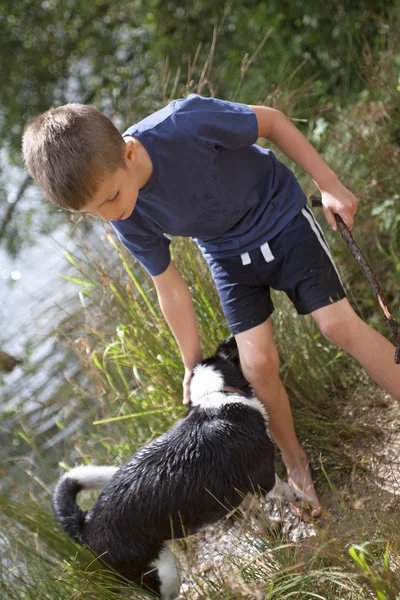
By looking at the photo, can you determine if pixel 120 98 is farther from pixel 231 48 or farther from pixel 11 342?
pixel 11 342

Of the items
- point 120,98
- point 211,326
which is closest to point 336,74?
point 120,98

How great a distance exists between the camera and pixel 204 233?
8.21 ft

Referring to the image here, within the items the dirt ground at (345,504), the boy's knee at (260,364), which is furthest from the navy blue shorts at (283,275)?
the dirt ground at (345,504)

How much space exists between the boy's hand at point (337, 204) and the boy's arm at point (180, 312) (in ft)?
2.22

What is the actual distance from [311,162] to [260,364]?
0.77 metres

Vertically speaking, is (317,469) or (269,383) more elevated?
(269,383)

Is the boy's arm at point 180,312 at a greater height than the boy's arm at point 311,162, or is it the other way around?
the boy's arm at point 311,162

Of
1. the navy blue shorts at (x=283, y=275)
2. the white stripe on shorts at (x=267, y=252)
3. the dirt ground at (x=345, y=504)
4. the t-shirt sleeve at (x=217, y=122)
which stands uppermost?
the t-shirt sleeve at (x=217, y=122)

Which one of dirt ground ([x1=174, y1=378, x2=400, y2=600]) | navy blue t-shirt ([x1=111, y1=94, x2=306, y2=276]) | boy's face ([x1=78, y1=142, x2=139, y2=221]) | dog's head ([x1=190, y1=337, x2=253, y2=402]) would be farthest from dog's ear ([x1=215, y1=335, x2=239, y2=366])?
boy's face ([x1=78, y1=142, x2=139, y2=221])

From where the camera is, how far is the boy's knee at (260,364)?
2521 mm

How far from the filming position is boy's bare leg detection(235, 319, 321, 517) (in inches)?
→ 99.5

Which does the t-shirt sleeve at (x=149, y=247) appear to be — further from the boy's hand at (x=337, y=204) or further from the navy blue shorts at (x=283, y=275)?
the boy's hand at (x=337, y=204)

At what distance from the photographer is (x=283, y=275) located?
246 centimetres

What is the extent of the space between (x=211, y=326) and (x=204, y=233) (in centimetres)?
75
